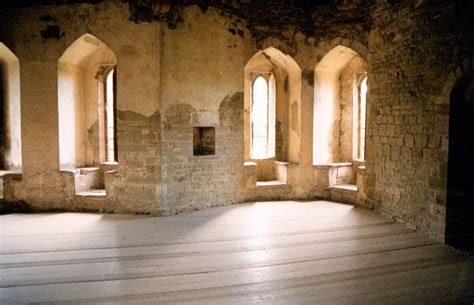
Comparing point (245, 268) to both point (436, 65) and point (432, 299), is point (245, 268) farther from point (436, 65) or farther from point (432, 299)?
point (436, 65)

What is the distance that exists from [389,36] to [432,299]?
4.82 metres

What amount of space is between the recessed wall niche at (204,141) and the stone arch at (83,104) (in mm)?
Result: 2422

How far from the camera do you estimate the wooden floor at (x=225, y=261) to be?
13.9 feet

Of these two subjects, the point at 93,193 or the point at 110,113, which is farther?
the point at 110,113

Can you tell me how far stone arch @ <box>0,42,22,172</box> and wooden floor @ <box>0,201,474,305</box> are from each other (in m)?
1.87

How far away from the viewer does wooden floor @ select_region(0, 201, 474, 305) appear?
13.9 feet

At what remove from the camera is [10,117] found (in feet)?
28.9

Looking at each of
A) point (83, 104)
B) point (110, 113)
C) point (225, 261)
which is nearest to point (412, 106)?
point (225, 261)

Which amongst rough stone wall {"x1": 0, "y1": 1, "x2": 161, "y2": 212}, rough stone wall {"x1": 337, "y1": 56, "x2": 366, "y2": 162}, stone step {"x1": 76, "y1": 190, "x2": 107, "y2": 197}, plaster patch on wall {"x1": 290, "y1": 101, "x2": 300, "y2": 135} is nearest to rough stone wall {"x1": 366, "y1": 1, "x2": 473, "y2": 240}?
rough stone wall {"x1": 337, "y1": 56, "x2": 366, "y2": 162}

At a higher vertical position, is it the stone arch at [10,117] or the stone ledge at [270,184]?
the stone arch at [10,117]

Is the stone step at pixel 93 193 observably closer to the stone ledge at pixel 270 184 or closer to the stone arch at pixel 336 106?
the stone ledge at pixel 270 184

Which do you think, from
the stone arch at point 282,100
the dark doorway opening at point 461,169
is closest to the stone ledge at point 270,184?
the stone arch at point 282,100

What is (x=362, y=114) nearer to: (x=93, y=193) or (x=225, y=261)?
(x=225, y=261)

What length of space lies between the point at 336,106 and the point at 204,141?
11.2 ft
